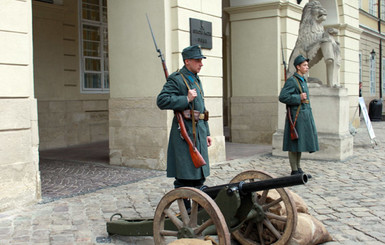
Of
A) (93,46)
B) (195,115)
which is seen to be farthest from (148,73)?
(93,46)

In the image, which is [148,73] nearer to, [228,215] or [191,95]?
[191,95]

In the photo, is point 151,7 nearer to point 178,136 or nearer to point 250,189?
point 178,136

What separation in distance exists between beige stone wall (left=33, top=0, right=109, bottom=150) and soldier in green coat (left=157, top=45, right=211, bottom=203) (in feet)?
24.2

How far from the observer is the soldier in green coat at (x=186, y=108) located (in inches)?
156

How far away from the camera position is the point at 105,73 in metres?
12.8

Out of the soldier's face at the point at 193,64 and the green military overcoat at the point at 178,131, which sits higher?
the soldier's face at the point at 193,64

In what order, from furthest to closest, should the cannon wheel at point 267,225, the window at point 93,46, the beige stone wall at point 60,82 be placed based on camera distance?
1. the window at point 93,46
2. the beige stone wall at point 60,82
3. the cannon wheel at point 267,225

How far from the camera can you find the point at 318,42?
343 inches

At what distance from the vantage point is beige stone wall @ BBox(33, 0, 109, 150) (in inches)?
423

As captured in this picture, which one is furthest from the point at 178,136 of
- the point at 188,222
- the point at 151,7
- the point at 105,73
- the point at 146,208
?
the point at 105,73

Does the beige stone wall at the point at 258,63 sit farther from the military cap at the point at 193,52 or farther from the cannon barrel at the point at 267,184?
the cannon barrel at the point at 267,184

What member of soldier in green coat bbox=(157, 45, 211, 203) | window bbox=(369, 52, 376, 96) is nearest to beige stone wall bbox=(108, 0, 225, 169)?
soldier in green coat bbox=(157, 45, 211, 203)

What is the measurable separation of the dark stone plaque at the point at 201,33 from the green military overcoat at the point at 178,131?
3.94 metres

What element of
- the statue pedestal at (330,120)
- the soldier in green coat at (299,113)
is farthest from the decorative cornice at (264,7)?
the soldier in green coat at (299,113)
